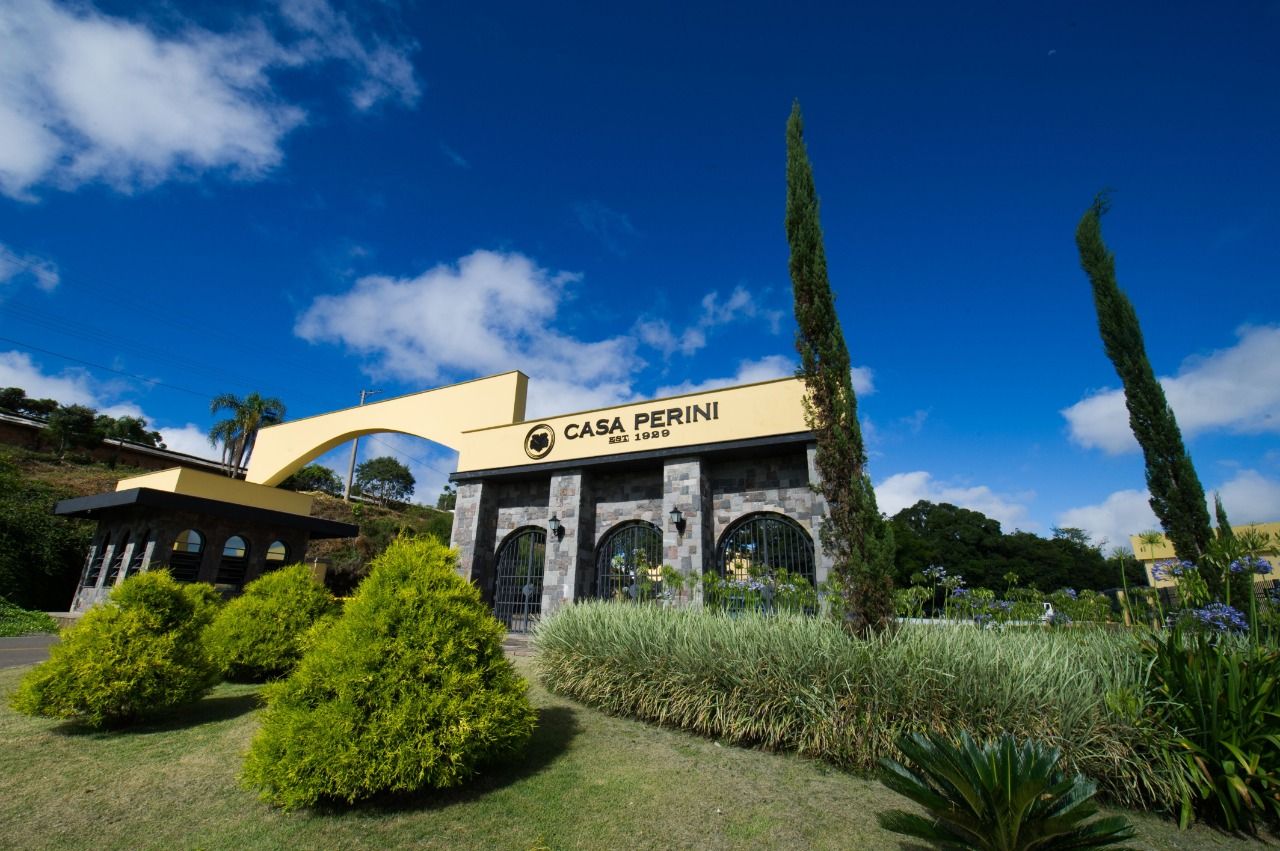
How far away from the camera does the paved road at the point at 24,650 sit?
7.98 m

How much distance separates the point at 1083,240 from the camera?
11367 mm

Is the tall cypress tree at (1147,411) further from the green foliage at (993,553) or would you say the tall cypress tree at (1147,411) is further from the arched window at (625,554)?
the green foliage at (993,553)

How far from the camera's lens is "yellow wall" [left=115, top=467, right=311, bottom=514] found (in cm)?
1540

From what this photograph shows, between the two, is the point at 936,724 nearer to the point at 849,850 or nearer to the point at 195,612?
the point at 849,850

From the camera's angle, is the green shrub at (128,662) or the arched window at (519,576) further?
the arched window at (519,576)

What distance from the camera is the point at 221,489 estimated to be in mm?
16172

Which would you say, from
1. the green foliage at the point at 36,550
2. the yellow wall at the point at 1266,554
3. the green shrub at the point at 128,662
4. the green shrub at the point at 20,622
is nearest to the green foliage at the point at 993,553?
the yellow wall at the point at 1266,554

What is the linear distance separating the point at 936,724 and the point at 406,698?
12.5ft

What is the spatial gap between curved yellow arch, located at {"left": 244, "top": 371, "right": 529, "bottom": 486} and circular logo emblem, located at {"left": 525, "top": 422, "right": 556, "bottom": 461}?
90 centimetres

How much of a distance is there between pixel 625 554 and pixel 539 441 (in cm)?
353

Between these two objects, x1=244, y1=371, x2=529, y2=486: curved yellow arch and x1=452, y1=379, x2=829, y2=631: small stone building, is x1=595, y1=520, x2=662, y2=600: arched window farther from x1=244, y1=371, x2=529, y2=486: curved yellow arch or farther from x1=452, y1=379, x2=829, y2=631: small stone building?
x1=244, y1=371, x2=529, y2=486: curved yellow arch

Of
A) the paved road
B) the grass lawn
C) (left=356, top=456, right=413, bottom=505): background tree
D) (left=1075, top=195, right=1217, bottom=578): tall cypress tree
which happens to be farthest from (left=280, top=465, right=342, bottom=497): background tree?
(left=1075, top=195, right=1217, bottom=578): tall cypress tree

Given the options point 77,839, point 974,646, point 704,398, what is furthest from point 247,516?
point 974,646

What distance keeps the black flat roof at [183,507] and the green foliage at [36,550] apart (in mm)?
563
